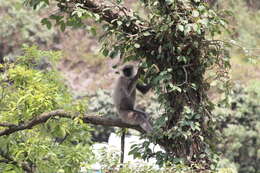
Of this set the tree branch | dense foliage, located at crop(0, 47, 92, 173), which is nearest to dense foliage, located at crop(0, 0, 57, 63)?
dense foliage, located at crop(0, 47, 92, 173)

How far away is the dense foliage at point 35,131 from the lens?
15.7ft

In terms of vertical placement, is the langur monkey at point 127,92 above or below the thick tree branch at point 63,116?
above

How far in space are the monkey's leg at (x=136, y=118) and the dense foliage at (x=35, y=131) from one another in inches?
22.1

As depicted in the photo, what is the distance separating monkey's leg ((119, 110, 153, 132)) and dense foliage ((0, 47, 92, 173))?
1.84 ft

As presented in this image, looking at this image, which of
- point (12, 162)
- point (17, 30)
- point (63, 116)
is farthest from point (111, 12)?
point (17, 30)

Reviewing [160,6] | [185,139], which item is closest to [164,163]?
[185,139]

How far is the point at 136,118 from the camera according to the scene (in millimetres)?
5535

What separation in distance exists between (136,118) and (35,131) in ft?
4.31

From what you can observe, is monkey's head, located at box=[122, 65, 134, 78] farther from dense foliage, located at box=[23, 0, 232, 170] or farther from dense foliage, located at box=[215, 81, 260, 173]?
dense foliage, located at box=[215, 81, 260, 173]

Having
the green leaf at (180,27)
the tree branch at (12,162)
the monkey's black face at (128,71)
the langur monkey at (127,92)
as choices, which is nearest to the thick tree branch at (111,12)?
the green leaf at (180,27)

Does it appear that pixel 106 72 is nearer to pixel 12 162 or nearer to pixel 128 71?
pixel 128 71

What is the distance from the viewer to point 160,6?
4500mm

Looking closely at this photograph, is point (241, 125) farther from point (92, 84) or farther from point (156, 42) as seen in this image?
point (156, 42)

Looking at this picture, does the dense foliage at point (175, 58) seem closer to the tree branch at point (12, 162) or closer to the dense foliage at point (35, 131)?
the dense foliage at point (35, 131)
